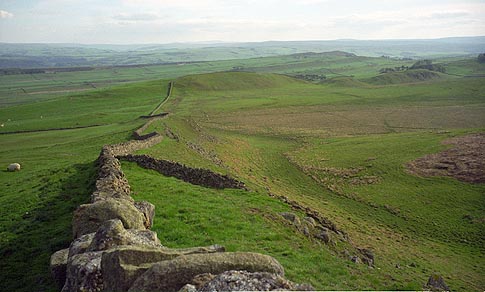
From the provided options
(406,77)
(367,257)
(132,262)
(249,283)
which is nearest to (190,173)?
(367,257)

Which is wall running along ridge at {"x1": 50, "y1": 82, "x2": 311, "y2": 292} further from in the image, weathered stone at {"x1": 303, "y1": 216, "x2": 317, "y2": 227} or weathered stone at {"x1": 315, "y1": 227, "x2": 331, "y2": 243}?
weathered stone at {"x1": 303, "y1": 216, "x2": 317, "y2": 227}

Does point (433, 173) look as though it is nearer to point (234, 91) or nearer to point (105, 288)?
point (105, 288)

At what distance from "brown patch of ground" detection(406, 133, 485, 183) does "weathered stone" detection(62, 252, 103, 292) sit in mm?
41716

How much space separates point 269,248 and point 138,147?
3113 centimetres

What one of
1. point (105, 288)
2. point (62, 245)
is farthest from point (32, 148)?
point (105, 288)

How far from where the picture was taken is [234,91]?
144000 millimetres

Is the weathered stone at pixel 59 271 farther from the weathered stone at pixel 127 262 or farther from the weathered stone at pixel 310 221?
the weathered stone at pixel 310 221

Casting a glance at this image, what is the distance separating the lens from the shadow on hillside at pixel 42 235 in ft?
52.2

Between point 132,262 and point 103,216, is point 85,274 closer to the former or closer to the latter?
point 132,262

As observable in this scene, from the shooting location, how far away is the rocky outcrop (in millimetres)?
30516

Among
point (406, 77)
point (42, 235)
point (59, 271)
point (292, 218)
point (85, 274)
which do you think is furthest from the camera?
point (406, 77)

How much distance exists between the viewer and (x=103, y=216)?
51.8 feet

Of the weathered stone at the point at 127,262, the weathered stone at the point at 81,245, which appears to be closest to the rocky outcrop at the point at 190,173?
the weathered stone at the point at 81,245

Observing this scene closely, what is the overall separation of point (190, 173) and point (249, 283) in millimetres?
22795
